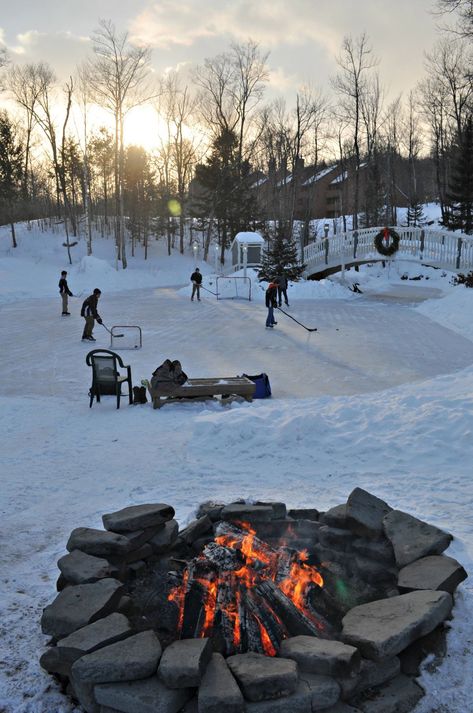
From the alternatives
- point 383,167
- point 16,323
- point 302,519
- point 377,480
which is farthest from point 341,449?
point 383,167

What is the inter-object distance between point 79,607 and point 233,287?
2567 cm

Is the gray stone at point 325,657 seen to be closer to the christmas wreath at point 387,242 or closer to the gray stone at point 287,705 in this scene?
the gray stone at point 287,705

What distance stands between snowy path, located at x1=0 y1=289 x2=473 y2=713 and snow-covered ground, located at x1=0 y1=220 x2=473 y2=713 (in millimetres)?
16

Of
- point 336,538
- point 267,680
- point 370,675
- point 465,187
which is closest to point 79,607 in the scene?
point 267,680

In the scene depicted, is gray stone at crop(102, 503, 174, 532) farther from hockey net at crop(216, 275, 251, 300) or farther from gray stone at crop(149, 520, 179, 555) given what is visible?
hockey net at crop(216, 275, 251, 300)

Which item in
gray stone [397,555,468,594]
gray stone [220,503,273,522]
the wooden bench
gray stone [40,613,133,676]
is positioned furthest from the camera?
the wooden bench

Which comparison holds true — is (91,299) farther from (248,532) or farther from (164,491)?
(248,532)

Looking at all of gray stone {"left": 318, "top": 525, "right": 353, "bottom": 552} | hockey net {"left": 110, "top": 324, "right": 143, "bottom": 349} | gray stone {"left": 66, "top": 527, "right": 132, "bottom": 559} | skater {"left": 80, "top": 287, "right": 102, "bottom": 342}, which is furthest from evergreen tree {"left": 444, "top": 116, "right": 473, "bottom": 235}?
gray stone {"left": 66, "top": 527, "right": 132, "bottom": 559}

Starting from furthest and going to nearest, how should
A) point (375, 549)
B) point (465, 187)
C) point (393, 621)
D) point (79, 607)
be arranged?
point (465, 187) < point (375, 549) < point (79, 607) < point (393, 621)

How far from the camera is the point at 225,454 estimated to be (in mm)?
6785

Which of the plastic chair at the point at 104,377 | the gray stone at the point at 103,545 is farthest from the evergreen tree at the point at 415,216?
the gray stone at the point at 103,545

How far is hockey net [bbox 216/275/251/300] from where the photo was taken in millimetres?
28234

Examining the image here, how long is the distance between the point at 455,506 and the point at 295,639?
2.85m

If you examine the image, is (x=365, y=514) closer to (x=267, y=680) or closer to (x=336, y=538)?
(x=336, y=538)
